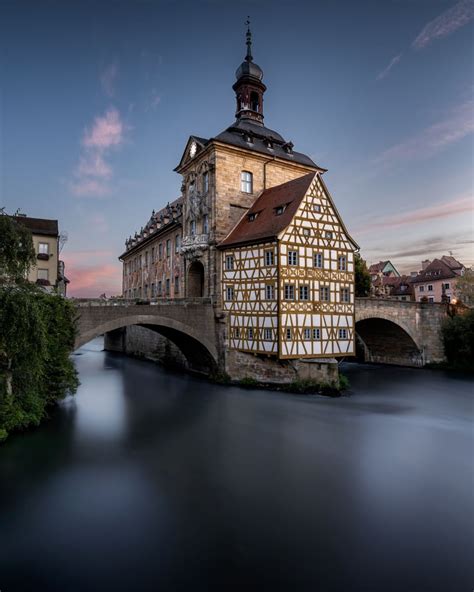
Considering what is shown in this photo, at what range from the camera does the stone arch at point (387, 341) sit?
27.4 metres

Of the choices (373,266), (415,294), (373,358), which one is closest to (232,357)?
(373,358)

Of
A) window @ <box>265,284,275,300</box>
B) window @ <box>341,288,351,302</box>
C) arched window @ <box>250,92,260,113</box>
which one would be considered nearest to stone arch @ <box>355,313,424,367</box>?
window @ <box>341,288,351,302</box>

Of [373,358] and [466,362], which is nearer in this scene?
[466,362]

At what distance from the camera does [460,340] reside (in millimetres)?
26594

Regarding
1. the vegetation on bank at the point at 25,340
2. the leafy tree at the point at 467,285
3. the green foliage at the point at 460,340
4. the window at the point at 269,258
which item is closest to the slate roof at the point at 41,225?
the vegetation on bank at the point at 25,340

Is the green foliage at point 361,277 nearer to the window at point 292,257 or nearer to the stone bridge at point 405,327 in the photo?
the stone bridge at point 405,327

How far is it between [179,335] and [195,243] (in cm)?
542

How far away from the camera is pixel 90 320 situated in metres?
16.7

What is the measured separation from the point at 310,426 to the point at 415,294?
47015 millimetres

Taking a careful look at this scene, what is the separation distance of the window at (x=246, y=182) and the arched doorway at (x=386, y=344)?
42.5ft

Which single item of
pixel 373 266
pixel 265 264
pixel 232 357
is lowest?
pixel 232 357

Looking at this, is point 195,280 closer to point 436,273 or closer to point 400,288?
point 436,273

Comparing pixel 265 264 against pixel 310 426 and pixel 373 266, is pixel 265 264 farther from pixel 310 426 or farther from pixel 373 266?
pixel 373 266

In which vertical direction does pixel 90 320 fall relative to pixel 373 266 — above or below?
below
